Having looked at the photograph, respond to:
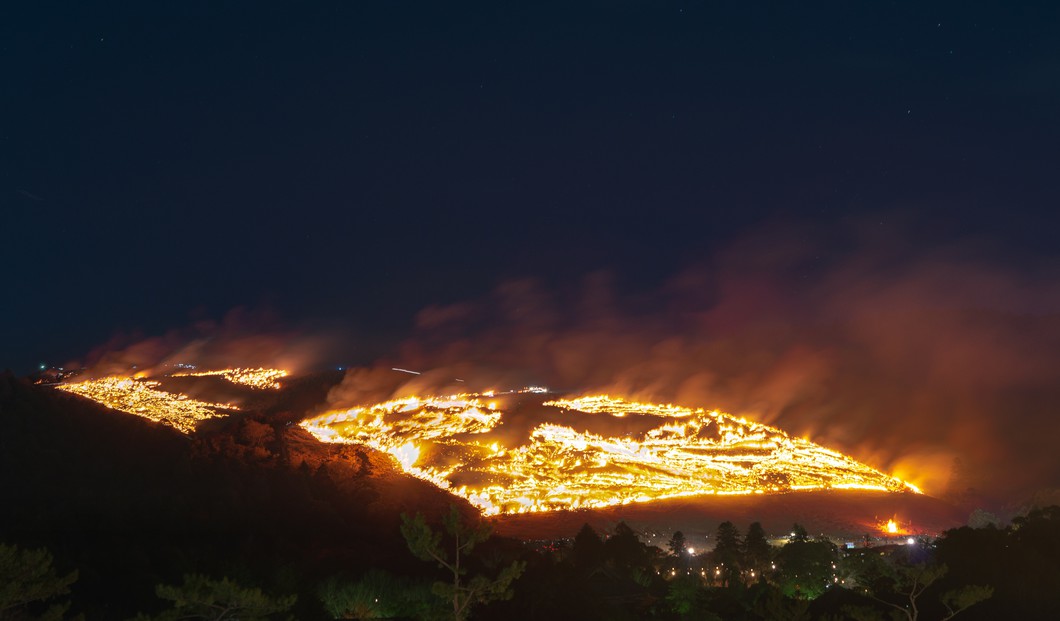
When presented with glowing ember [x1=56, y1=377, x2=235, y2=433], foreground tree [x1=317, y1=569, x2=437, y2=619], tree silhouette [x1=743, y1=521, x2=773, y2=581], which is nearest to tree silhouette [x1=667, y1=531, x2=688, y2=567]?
tree silhouette [x1=743, y1=521, x2=773, y2=581]

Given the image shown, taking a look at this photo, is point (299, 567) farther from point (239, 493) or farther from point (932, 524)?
point (932, 524)

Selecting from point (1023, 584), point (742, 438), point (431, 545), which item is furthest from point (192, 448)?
point (742, 438)

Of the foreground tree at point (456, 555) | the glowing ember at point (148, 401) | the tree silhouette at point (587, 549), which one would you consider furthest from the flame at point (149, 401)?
the foreground tree at point (456, 555)

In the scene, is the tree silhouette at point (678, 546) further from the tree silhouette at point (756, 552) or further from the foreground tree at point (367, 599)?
the foreground tree at point (367, 599)

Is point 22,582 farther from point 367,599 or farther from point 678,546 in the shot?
point 678,546

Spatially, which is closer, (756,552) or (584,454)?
(756,552)

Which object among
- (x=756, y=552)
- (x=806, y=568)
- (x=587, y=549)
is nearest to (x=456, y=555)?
(x=587, y=549)
